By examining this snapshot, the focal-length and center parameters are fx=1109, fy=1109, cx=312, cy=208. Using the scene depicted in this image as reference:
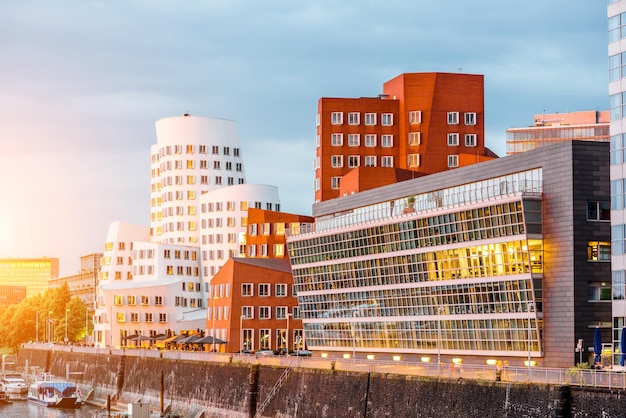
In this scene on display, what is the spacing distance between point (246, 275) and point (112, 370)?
25009 mm

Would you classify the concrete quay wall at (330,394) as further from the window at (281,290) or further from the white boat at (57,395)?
the window at (281,290)

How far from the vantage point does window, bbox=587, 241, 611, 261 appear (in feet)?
320

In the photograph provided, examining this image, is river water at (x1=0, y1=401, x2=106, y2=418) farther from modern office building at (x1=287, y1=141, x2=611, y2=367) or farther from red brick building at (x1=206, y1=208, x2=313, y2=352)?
modern office building at (x1=287, y1=141, x2=611, y2=367)

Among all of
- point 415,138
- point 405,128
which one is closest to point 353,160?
point 405,128

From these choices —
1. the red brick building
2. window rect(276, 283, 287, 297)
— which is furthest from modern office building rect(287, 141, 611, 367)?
window rect(276, 283, 287, 297)

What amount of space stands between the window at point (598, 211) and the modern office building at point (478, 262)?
0.09 m

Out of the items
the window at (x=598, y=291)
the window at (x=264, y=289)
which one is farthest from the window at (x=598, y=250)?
the window at (x=264, y=289)

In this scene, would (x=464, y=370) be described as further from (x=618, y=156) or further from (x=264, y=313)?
(x=264, y=313)

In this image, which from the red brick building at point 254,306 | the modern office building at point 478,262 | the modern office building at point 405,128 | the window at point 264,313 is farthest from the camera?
the modern office building at point 405,128

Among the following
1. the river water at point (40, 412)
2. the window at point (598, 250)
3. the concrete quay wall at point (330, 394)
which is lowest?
the river water at point (40, 412)

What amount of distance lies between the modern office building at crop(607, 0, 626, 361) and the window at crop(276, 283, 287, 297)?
91285 mm

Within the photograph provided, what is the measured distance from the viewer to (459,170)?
114 meters

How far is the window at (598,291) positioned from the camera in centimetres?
9750

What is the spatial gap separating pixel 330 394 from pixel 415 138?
86.7 m
